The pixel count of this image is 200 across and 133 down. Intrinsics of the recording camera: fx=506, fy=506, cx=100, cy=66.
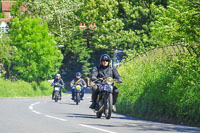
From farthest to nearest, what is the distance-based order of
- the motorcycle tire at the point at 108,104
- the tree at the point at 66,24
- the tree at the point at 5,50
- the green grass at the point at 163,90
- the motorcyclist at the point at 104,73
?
the tree at the point at 66,24, the tree at the point at 5,50, the motorcyclist at the point at 104,73, the motorcycle tire at the point at 108,104, the green grass at the point at 163,90

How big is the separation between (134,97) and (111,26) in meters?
31.6

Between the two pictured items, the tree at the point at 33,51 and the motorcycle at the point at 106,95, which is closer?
the motorcycle at the point at 106,95

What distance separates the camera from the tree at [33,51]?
45.9 meters

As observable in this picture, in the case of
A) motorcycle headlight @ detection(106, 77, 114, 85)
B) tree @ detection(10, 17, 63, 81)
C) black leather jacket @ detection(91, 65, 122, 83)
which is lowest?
motorcycle headlight @ detection(106, 77, 114, 85)

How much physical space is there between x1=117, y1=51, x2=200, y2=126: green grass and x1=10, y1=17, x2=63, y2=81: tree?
2510cm

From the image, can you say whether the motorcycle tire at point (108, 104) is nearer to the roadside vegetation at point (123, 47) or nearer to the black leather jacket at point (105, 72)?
the black leather jacket at point (105, 72)

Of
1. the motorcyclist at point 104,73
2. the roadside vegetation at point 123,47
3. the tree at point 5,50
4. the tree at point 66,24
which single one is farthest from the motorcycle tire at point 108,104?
the tree at point 66,24

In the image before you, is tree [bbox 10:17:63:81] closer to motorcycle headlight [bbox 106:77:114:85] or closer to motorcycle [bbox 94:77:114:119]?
motorcycle [bbox 94:77:114:119]

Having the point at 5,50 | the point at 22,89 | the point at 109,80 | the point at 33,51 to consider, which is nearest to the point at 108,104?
the point at 109,80

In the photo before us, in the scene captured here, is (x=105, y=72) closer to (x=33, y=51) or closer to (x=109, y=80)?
(x=109, y=80)

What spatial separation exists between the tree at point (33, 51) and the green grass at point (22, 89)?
161 centimetres

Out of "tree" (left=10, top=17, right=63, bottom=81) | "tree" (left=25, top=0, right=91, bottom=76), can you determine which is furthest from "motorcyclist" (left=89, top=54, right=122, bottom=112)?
"tree" (left=25, top=0, right=91, bottom=76)

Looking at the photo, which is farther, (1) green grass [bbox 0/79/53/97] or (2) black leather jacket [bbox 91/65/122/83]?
(1) green grass [bbox 0/79/53/97]

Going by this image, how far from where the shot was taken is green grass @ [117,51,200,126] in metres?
14.5
